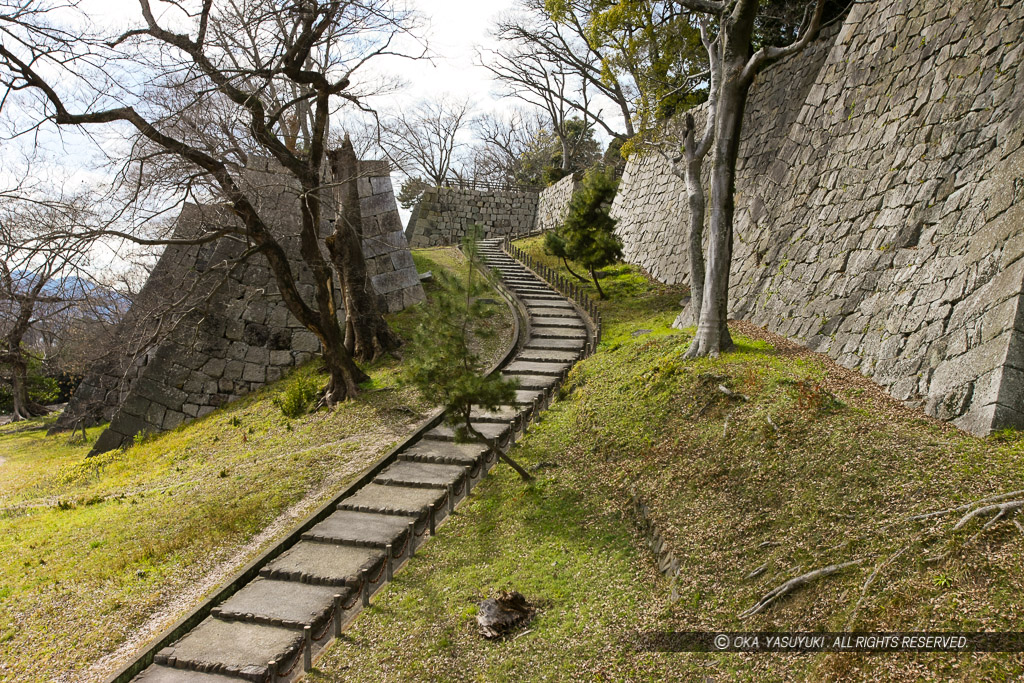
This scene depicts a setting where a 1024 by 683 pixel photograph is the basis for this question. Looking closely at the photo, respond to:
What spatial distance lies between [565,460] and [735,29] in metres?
7.31

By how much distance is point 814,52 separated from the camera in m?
14.3

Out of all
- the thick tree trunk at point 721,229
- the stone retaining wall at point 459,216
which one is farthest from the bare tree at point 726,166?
the stone retaining wall at point 459,216

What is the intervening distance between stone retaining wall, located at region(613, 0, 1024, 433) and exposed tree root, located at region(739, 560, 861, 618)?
102 inches

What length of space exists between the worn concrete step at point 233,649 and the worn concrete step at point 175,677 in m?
0.04

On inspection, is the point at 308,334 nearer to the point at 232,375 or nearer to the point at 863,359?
the point at 232,375

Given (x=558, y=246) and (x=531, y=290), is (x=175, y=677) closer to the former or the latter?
(x=531, y=290)

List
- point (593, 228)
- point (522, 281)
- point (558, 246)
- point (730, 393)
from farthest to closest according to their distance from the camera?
point (558, 246) < point (522, 281) < point (593, 228) < point (730, 393)

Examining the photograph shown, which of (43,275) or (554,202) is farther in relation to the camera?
(554,202)

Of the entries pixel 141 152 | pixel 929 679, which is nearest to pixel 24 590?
pixel 141 152

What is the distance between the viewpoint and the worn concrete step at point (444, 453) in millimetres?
9391

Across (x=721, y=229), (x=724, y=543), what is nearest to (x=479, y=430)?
(x=724, y=543)

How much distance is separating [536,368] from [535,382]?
74 cm

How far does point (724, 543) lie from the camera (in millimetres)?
5902

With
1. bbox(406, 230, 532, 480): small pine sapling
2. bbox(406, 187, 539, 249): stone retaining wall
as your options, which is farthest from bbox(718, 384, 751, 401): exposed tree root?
bbox(406, 187, 539, 249): stone retaining wall
